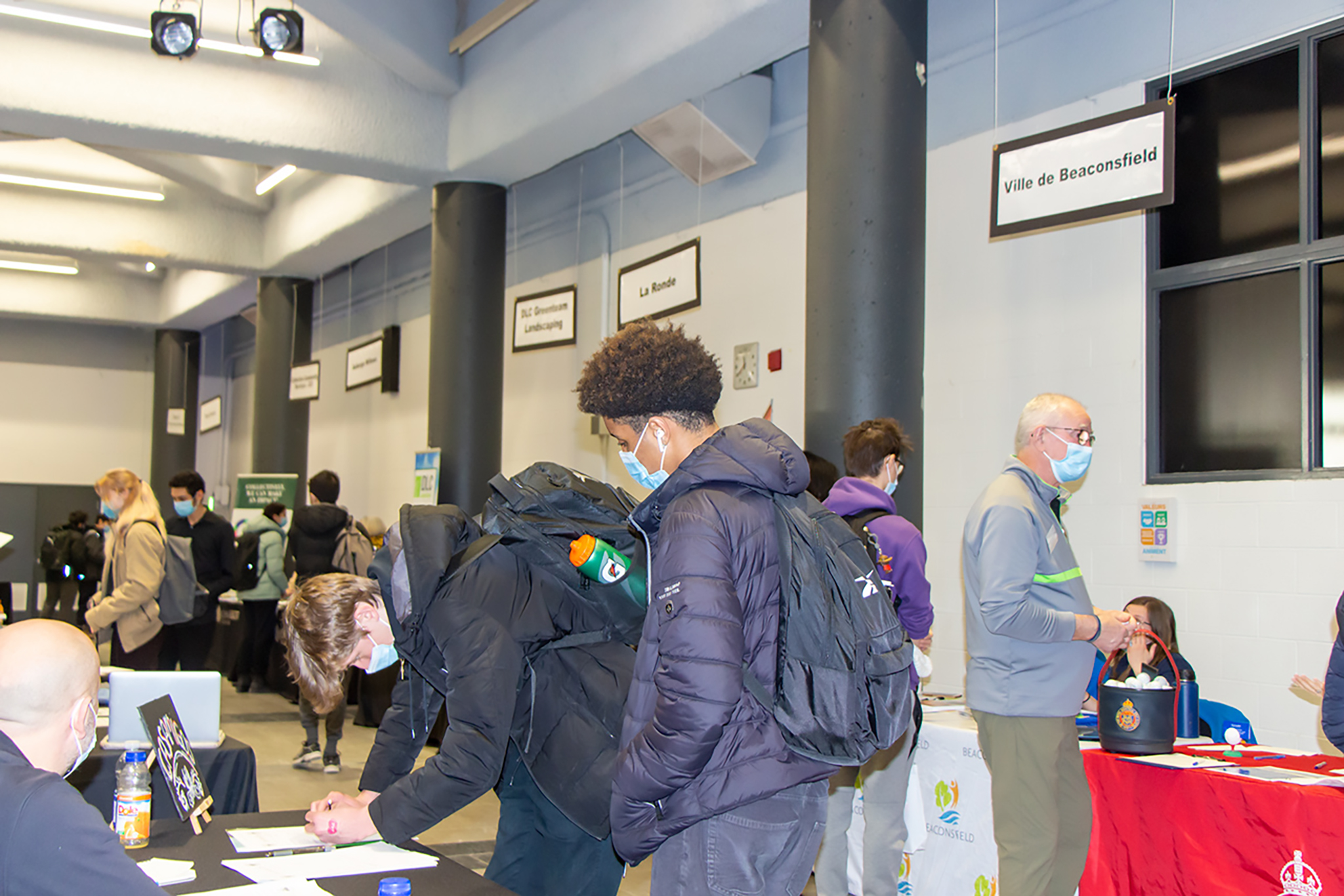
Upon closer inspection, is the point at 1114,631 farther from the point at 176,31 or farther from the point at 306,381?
the point at 306,381

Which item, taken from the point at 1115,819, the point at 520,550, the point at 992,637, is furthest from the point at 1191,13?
the point at 520,550

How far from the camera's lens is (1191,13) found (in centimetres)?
412

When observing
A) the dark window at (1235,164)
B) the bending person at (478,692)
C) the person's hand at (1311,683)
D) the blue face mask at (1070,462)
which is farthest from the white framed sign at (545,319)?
the bending person at (478,692)

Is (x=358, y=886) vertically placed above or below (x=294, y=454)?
below

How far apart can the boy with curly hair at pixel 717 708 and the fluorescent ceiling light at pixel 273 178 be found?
26.8 ft

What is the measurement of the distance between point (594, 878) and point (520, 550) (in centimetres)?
67

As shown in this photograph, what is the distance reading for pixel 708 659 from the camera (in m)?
1.58

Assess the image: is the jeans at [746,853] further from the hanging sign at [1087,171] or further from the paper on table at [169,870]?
the hanging sign at [1087,171]

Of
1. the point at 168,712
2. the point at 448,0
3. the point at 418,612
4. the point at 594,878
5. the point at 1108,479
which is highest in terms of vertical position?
the point at 448,0

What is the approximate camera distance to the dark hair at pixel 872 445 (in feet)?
11.6

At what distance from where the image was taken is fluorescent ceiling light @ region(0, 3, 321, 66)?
6.31 meters

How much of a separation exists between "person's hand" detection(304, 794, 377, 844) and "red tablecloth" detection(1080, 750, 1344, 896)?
2176 millimetres

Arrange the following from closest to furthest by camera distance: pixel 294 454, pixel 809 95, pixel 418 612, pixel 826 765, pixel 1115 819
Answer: pixel 826 765 < pixel 418 612 < pixel 1115 819 < pixel 809 95 < pixel 294 454

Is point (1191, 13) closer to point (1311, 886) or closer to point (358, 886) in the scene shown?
point (1311, 886)
